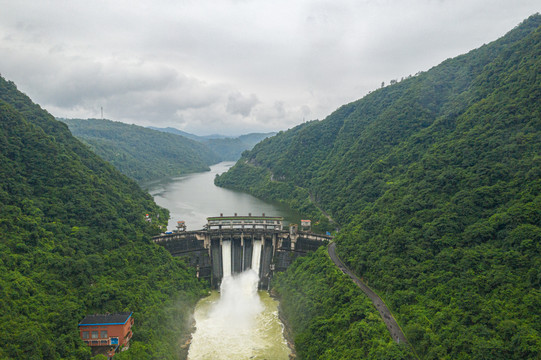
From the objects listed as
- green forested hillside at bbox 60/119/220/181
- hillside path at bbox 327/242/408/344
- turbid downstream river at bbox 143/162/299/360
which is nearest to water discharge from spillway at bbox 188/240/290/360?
turbid downstream river at bbox 143/162/299/360

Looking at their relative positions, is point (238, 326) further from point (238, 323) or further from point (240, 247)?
point (240, 247)

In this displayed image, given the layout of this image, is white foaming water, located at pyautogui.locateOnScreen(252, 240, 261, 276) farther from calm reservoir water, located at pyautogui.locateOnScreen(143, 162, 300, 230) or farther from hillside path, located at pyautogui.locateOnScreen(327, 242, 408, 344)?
calm reservoir water, located at pyautogui.locateOnScreen(143, 162, 300, 230)

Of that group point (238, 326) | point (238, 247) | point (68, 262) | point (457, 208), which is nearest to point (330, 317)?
point (238, 326)

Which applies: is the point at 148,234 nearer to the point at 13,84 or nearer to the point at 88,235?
the point at 88,235

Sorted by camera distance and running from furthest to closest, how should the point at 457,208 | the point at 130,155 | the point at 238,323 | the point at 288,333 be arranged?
the point at 130,155 → the point at 238,323 → the point at 288,333 → the point at 457,208

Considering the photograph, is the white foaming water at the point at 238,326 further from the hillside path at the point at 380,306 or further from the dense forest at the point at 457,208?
the hillside path at the point at 380,306

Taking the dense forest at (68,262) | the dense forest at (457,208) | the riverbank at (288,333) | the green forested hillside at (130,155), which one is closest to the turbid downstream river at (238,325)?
the riverbank at (288,333)
